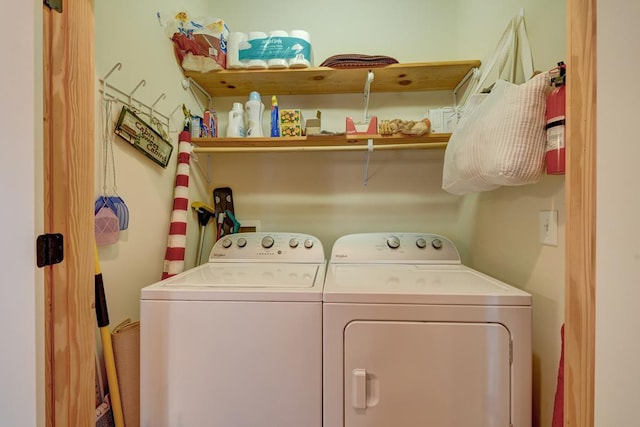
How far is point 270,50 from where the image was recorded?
153 cm

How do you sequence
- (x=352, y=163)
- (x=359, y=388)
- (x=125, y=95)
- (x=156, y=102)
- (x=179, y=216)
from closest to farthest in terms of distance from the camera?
(x=359, y=388) < (x=125, y=95) < (x=156, y=102) < (x=179, y=216) < (x=352, y=163)

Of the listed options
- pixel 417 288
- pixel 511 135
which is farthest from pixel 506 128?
pixel 417 288

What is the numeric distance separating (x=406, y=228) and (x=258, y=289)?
1212 millimetres

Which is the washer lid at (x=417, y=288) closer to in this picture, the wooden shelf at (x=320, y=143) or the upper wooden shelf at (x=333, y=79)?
the wooden shelf at (x=320, y=143)

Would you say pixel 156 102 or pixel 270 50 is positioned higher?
pixel 270 50

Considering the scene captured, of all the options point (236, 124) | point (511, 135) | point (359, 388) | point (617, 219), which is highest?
point (236, 124)

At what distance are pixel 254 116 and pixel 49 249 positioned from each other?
1211 millimetres

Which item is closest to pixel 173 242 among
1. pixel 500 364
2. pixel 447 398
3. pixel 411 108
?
pixel 447 398

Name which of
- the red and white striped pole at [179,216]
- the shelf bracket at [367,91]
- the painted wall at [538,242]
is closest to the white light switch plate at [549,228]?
the painted wall at [538,242]

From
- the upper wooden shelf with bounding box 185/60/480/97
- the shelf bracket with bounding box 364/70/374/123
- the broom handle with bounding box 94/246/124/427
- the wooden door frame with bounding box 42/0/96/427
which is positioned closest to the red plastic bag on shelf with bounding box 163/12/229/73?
the upper wooden shelf with bounding box 185/60/480/97

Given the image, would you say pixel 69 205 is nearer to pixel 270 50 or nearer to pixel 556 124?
pixel 270 50

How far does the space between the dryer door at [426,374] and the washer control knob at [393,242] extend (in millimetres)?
679

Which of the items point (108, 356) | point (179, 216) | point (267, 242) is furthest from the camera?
point (267, 242)

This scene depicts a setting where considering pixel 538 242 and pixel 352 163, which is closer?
pixel 538 242
